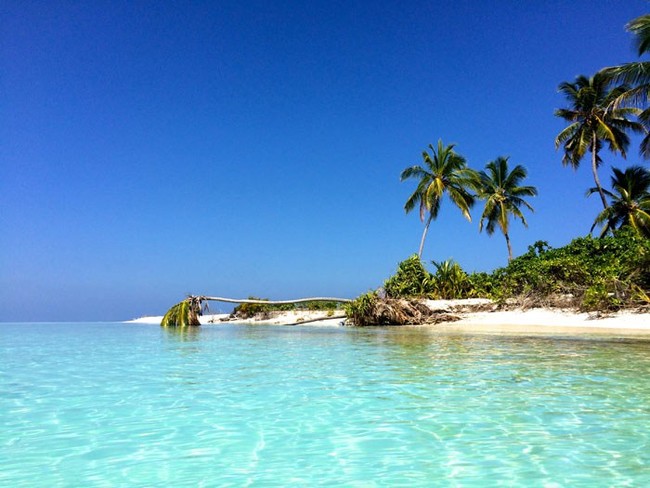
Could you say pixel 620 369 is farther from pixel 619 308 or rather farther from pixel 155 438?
pixel 619 308

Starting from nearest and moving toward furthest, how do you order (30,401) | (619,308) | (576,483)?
(576,483) → (30,401) → (619,308)

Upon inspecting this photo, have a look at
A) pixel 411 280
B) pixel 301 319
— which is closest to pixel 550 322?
pixel 411 280

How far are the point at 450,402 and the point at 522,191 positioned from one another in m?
36.7

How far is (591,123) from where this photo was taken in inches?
1308

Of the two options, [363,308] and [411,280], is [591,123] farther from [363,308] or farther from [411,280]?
[363,308]

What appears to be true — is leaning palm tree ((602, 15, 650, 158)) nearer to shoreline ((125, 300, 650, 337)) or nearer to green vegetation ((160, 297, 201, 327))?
shoreline ((125, 300, 650, 337))

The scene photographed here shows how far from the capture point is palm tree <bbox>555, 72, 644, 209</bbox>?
32.4m

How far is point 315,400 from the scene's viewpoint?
5617 millimetres

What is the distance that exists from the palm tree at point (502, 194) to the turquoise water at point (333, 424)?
30789 millimetres

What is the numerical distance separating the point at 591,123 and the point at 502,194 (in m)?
8.36

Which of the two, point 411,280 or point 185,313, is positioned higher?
point 411,280

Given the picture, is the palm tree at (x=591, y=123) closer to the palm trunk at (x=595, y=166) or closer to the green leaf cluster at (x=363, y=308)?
the palm trunk at (x=595, y=166)

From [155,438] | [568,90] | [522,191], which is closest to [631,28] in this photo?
[568,90]

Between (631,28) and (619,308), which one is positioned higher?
(631,28)
